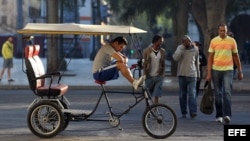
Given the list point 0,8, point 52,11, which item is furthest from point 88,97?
point 0,8

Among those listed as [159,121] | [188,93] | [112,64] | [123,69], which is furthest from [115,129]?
[188,93]

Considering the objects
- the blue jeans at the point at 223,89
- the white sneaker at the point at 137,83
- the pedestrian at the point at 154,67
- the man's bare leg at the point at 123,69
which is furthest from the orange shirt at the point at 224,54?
the man's bare leg at the point at 123,69

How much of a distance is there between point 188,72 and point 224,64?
1503mm

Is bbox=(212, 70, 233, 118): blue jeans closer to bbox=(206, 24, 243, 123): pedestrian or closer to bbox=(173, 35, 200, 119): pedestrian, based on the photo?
bbox=(206, 24, 243, 123): pedestrian

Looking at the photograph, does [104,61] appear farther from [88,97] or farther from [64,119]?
[88,97]

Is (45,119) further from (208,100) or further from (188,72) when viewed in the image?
(188,72)

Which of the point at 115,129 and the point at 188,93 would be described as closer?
the point at 115,129

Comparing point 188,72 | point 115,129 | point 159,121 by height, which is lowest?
point 115,129

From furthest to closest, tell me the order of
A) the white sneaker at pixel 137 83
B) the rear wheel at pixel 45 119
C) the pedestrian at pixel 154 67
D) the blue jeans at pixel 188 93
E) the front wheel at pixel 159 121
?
the blue jeans at pixel 188 93 < the pedestrian at pixel 154 67 < the rear wheel at pixel 45 119 < the front wheel at pixel 159 121 < the white sneaker at pixel 137 83

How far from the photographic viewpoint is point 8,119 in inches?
544

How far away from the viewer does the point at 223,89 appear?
13039 mm

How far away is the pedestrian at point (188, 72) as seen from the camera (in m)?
14.3

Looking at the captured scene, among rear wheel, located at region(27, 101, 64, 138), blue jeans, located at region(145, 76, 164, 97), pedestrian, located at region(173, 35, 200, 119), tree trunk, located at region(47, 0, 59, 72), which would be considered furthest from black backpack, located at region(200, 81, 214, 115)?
tree trunk, located at region(47, 0, 59, 72)

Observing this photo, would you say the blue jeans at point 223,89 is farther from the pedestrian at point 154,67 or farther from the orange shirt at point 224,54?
the pedestrian at point 154,67
